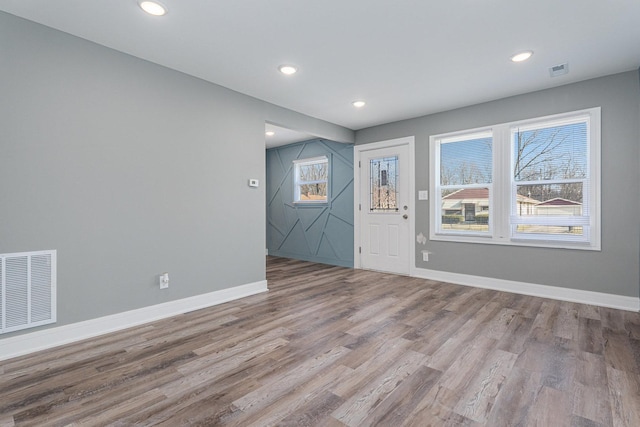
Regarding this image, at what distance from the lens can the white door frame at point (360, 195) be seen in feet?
15.7

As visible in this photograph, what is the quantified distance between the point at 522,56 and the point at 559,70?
0.64 m

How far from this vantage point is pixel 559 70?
3129 mm

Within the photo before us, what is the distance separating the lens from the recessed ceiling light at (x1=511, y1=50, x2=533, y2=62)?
109 inches

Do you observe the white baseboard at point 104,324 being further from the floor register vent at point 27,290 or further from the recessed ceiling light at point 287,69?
the recessed ceiling light at point 287,69

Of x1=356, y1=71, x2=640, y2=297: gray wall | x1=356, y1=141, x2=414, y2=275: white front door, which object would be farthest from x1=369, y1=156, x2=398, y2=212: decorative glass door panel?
x1=356, y1=71, x2=640, y2=297: gray wall

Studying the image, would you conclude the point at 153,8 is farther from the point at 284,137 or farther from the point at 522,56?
the point at 284,137

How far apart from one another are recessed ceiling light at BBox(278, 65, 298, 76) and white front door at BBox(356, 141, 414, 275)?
2425 mm

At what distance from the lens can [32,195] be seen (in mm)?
2289

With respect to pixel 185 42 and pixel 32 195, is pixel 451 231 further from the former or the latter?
pixel 32 195

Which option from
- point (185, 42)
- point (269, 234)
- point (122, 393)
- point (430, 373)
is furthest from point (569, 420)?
point (269, 234)

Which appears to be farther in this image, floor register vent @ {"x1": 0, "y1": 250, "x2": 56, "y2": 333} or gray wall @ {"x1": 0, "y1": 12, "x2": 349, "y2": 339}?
gray wall @ {"x1": 0, "y1": 12, "x2": 349, "y2": 339}

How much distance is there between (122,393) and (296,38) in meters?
2.76

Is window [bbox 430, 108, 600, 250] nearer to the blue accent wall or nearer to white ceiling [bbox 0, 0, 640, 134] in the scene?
white ceiling [bbox 0, 0, 640, 134]

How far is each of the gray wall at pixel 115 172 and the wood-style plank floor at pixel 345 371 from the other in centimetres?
56
